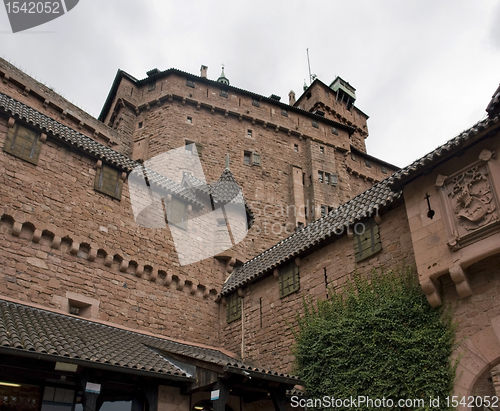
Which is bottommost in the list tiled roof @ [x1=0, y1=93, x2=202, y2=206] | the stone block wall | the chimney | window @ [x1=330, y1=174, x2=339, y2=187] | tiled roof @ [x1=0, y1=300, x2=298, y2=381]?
tiled roof @ [x1=0, y1=300, x2=298, y2=381]

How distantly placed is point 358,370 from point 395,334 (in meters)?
1.29

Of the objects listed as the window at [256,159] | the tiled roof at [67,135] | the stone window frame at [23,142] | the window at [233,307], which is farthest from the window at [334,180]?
the stone window frame at [23,142]

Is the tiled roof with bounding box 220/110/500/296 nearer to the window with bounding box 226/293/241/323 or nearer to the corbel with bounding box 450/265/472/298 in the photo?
the window with bounding box 226/293/241/323

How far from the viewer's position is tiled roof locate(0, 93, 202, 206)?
546 inches

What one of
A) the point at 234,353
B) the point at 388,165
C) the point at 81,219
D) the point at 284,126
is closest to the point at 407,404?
the point at 234,353

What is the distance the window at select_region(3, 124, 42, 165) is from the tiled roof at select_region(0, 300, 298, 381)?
4496 mm

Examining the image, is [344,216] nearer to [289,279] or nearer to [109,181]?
[289,279]

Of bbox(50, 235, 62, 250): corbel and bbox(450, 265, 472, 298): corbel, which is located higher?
bbox(50, 235, 62, 250): corbel

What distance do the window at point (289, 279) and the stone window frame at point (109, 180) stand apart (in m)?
6.17

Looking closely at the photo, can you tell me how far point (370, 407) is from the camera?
398 inches

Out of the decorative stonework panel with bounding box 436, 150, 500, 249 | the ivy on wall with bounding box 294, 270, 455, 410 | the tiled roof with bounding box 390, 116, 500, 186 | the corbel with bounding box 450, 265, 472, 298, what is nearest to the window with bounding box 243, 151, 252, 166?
the ivy on wall with bounding box 294, 270, 455, 410

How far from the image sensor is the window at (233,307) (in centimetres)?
1633

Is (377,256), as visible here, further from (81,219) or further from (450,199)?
(81,219)

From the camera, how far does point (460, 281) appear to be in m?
9.34
